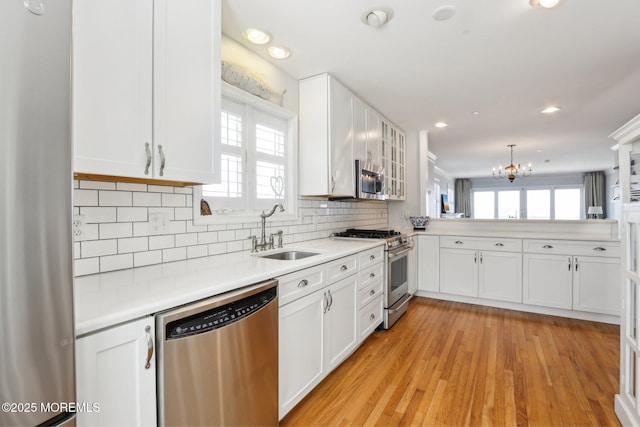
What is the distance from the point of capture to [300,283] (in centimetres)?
172

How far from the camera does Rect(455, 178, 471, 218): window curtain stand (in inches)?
470

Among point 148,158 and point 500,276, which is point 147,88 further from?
point 500,276

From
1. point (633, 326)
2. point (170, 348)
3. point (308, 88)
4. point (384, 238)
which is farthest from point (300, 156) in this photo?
point (633, 326)

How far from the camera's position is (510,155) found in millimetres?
7031

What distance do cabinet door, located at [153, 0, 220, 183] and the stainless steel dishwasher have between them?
663mm

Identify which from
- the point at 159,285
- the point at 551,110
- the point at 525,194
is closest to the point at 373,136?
the point at 551,110

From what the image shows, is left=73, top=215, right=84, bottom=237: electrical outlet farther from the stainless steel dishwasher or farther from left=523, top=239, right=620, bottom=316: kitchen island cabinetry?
left=523, top=239, right=620, bottom=316: kitchen island cabinetry

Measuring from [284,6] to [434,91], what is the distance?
1944 millimetres

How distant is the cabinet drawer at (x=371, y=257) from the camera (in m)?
2.51

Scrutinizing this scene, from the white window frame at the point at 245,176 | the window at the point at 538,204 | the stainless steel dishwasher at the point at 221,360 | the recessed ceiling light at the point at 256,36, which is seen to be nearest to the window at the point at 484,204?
the window at the point at 538,204

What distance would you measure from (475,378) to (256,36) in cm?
289

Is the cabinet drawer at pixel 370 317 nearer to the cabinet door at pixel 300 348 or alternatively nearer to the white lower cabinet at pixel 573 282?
the cabinet door at pixel 300 348

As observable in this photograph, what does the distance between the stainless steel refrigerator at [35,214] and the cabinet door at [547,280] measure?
4.12 meters

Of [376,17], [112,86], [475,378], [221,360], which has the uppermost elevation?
[376,17]
